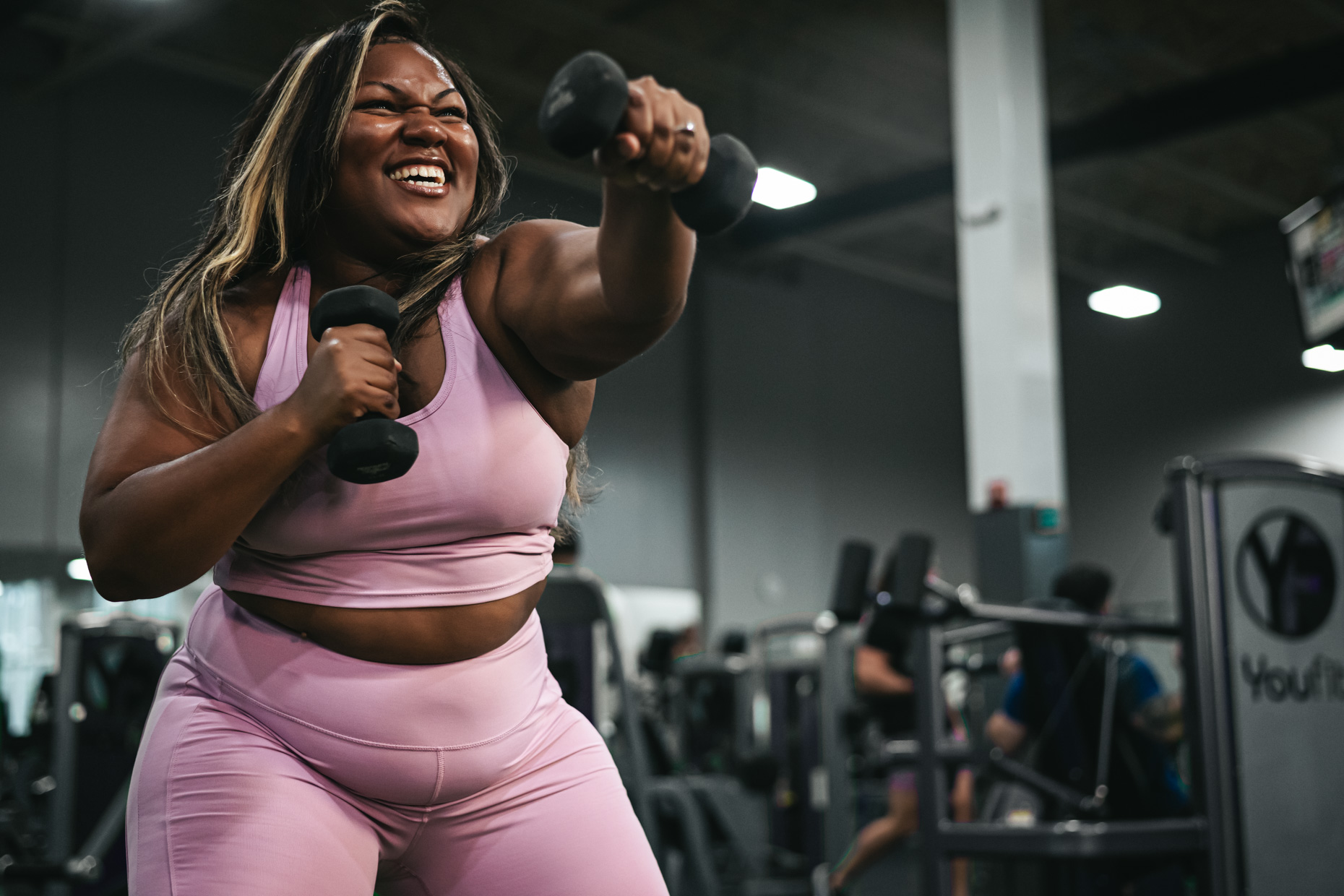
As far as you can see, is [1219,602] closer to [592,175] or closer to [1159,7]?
[1159,7]

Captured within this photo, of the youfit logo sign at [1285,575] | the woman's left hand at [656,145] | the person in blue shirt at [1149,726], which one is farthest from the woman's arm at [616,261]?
the person in blue shirt at [1149,726]

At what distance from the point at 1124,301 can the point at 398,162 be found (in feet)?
38.5

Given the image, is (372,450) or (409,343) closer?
(372,450)

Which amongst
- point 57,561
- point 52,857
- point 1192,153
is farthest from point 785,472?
point 52,857

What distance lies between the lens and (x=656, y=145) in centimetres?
79

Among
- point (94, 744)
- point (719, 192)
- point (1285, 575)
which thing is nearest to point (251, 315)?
point (719, 192)

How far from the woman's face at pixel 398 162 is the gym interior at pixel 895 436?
0.21 meters

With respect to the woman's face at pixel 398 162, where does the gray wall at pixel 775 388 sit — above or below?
above

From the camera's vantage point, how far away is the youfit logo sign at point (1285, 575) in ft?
10.2

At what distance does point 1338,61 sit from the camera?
317 inches

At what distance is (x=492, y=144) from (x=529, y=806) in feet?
2.12

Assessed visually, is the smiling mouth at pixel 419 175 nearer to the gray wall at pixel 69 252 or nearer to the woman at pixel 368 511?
the woman at pixel 368 511

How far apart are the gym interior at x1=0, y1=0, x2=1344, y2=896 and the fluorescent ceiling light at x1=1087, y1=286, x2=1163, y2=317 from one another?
0.73 feet

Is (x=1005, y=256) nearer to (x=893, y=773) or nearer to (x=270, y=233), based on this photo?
(x=893, y=773)
